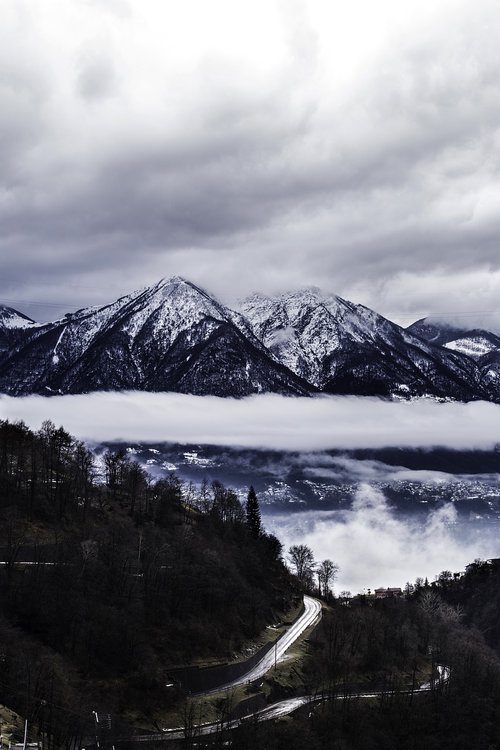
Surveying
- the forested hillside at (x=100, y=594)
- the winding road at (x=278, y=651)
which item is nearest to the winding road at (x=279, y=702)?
the winding road at (x=278, y=651)

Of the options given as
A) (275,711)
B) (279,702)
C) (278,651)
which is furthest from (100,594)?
(278,651)

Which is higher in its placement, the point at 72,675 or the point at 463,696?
the point at 72,675

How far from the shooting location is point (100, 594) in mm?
136375

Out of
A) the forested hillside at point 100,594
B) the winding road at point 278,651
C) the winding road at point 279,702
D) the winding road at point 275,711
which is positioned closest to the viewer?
the forested hillside at point 100,594

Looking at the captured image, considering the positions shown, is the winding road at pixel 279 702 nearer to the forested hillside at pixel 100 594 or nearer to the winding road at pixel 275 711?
the winding road at pixel 275 711

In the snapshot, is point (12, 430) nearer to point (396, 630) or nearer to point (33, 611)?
point (33, 611)

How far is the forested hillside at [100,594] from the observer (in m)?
111

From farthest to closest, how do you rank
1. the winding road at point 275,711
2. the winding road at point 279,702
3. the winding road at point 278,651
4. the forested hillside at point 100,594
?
the winding road at point 278,651 < the winding road at point 279,702 < the winding road at point 275,711 < the forested hillside at point 100,594

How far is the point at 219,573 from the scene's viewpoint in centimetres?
16925

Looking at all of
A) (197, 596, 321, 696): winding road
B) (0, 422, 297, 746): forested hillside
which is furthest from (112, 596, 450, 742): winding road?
(0, 422, 297, 746): forested hillside

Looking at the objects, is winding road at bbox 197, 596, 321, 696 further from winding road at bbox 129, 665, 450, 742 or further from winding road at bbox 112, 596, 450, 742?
winding road at bbox 129, 665, 450, 742

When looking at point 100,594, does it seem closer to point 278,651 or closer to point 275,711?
point 275,711

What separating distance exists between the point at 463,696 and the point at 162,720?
2616 inches

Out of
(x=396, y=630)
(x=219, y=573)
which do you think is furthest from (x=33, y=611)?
(x=396, y=630)
